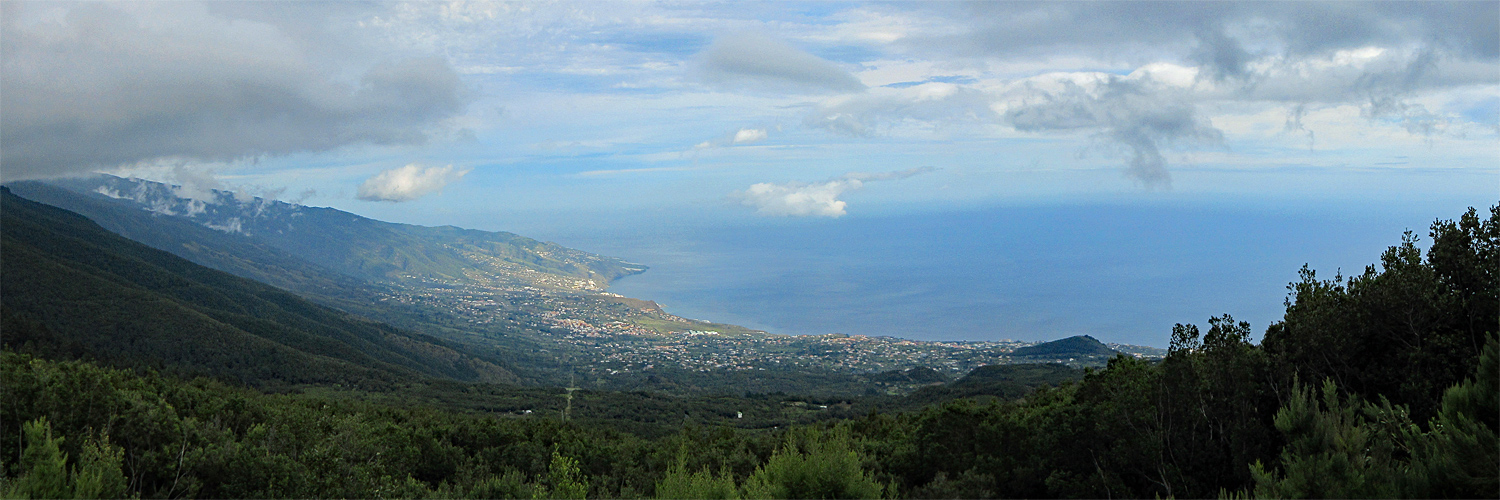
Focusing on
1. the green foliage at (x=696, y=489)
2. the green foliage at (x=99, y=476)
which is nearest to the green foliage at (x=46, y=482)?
the green foliage at (x=99, y=476)

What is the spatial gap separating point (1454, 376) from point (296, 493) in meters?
15.6

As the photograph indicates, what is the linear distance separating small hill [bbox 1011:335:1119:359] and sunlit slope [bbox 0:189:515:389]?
5155cm

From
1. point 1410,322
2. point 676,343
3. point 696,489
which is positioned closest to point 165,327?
point 696,489

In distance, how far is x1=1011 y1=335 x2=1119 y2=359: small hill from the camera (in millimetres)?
67250

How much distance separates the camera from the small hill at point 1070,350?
67.2 metres

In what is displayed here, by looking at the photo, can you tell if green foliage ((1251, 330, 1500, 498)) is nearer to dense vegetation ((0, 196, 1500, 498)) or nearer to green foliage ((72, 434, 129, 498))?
dense vegetation ((0, 196, 1500, 498))

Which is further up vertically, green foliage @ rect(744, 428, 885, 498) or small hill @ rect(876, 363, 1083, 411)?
green foliage @ rect(744, 428, 885, 498)

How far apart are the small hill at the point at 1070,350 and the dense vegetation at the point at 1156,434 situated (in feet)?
185

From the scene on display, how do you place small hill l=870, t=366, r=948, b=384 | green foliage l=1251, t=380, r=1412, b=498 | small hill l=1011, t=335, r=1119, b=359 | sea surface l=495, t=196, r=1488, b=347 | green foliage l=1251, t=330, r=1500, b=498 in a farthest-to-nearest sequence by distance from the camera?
sea surface l=495, t=196, r=1488, b=347
small hill l=1011, t=335, r=1119, b=359
small hill l=870, t=366, r=948, b=384
green foliage l=1251, t=380, r=1412, b=498
green foliage l=1251, t=330, r=1500, b=498

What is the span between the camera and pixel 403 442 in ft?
56.5

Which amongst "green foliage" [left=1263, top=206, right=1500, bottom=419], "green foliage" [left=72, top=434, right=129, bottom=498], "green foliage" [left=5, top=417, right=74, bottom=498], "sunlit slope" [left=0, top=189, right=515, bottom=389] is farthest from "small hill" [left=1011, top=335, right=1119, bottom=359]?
"green foliage" [left=5, top=417, right=74, bottom=498]

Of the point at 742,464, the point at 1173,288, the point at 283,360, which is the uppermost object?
the point at 1173,288

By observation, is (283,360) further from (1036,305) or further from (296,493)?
(1036,305)

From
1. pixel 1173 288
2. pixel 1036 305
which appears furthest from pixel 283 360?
pixel 1173 288
